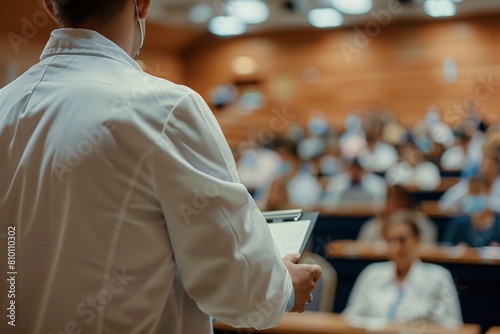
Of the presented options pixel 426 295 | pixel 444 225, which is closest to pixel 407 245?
pixel 426 295

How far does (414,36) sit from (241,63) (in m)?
2.33

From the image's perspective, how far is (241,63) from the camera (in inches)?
381

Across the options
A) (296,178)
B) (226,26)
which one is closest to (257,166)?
(296,178)

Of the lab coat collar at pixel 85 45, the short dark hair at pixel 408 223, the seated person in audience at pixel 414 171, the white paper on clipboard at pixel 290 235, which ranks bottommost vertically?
the seated person in audience at pixel 414 171

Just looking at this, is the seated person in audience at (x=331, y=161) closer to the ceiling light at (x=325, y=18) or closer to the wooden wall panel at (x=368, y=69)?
the wooden wall panel at (x=368, y=69)

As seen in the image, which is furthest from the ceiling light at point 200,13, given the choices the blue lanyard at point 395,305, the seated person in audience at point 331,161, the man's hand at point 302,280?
the man's hand at point 302,280

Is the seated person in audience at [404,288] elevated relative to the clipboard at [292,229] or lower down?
lower down

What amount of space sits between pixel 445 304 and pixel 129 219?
2.10 meters

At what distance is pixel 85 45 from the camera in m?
0.84

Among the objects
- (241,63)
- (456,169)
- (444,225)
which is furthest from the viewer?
(241,63)

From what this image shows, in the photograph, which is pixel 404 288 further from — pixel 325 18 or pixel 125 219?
pixel 325 18

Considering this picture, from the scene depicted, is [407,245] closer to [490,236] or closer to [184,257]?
[490,236]

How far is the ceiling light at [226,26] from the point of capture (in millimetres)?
9242

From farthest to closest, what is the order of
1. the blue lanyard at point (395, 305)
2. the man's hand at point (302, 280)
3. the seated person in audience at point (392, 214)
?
the seated person in audience at point (392, 214), the blue lanyard at point (395, 305), the man's hand at point (302, 280)
